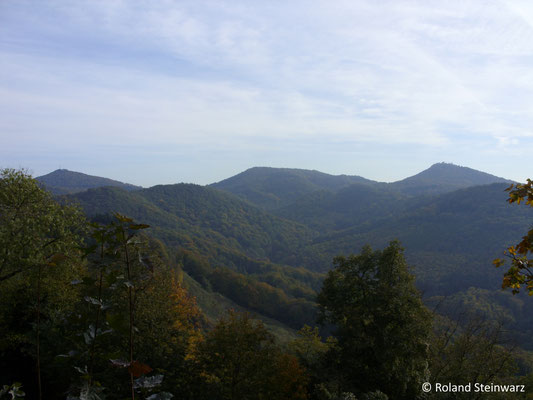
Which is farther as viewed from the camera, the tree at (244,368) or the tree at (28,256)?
the tree at (28,256)

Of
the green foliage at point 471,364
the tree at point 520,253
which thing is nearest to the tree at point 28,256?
the tree at point 520,253

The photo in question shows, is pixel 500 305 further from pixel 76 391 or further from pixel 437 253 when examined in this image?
pixel 76 391

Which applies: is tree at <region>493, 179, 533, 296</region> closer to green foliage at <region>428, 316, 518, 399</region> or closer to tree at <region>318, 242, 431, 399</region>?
tree at <region>318, 242, 431, 399</region>

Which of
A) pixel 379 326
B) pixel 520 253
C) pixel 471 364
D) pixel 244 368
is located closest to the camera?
pixel 520 253

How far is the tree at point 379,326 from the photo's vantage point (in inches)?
625

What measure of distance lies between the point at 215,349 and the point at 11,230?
10976 millimetres

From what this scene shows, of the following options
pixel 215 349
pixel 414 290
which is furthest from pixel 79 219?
pixel 414 290

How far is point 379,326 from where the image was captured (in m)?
16.9

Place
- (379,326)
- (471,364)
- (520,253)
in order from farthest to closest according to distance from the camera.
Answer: (471,364) → (379,326) → (520,253)

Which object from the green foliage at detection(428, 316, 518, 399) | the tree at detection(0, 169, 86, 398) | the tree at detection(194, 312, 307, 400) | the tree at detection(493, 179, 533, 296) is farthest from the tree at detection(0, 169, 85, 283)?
the green foliage at detection(428, 316, 518, 399)

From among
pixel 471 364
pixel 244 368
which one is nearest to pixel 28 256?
pixel 244 368

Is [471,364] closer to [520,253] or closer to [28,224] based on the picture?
[520,253]

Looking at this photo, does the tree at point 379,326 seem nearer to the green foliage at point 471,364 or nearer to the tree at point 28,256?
the green foliage at point 471,364

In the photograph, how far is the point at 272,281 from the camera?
13100 cm
